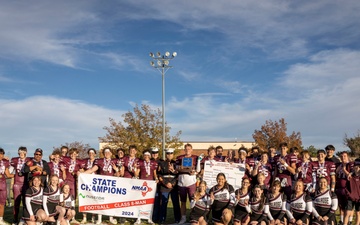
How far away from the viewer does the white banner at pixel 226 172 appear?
11.4 m

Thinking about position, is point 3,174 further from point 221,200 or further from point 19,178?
point 221,200

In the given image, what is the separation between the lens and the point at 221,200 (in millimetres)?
9922

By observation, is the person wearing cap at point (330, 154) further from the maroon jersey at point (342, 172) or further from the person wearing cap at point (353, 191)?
the person wearing cap at point (353, 191)

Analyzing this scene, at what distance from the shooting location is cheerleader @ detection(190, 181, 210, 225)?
32.3 ft

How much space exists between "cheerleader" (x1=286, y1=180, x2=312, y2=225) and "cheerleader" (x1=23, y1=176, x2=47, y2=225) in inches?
212

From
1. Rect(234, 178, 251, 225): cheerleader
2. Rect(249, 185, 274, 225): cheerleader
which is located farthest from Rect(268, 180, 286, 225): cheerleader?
Rect(234, 178, 251, 225): cheerleader

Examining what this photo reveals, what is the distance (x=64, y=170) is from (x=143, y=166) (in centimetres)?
206

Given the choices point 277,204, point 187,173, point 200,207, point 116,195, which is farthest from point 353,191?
point 116,195

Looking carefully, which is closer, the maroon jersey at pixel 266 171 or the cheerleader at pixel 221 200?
the cheerleader at pixel 221 200

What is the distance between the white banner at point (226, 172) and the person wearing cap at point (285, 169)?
0.91 meters

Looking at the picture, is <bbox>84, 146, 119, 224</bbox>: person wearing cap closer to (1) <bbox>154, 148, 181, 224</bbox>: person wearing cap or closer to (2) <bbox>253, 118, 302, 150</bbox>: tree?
(1) <bbox>154, 148, 181, 224</bbox>: person wearing cap

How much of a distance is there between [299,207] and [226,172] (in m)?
2.36

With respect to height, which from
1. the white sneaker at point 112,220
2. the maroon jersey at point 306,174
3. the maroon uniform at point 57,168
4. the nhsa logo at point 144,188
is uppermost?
the maroon uniform at point 57,168

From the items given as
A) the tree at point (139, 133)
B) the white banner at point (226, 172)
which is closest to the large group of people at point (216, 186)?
the white banner at point (226, 172)
